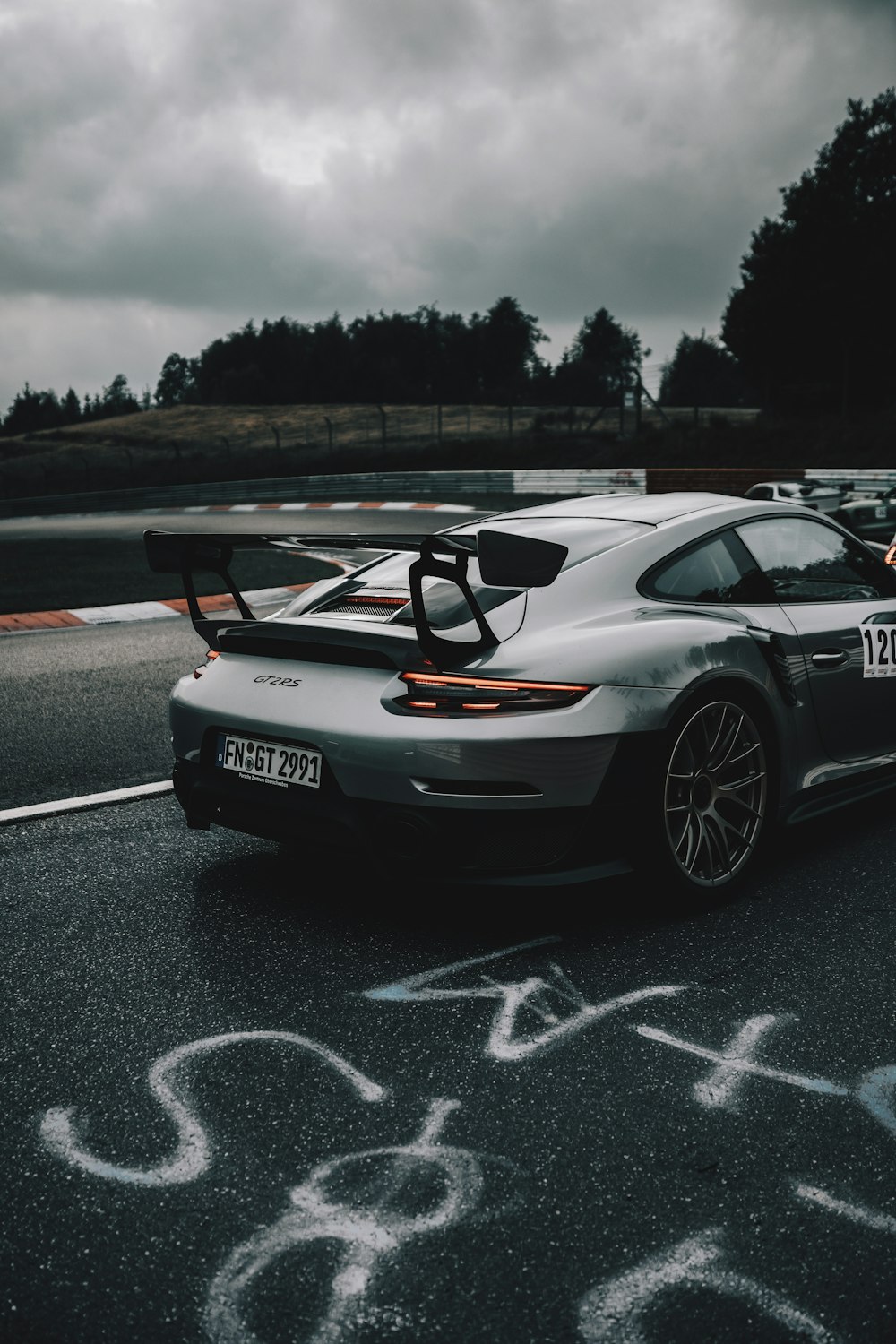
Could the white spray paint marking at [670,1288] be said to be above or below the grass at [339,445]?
below

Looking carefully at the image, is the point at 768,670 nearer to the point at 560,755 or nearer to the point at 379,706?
the point at 560,755

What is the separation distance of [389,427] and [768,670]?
57.9 meters

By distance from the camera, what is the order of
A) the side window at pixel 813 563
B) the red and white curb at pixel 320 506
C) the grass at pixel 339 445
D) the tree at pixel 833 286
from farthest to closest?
the tree at pixel 833 286 → the grass at pixel 339 445 → the red and white curb at pixel 320 506 → the side window at pixel 813 563

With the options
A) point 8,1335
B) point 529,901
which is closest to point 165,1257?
point 8,1335

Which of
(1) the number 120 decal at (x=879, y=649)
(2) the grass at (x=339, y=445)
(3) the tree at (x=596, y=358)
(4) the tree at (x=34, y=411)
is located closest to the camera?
(1) the number 120 decal at (x=879, y=649)

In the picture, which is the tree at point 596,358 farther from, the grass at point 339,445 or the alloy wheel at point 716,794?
the alloy wheel at point 716,794

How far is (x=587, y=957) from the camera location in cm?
338

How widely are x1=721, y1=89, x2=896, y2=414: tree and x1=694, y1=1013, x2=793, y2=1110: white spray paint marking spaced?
43.5 meters

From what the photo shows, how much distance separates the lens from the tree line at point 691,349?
145ft

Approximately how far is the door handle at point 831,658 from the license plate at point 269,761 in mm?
1838

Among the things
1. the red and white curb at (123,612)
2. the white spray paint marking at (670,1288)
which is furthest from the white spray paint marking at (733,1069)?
the red and white curb at (123,612)

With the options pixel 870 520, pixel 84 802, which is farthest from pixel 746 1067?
pixel 870 520

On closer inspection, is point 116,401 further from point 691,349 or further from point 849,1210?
point 849,1210

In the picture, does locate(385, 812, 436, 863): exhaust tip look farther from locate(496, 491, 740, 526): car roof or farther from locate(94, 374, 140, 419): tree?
locate(94, 374, 140, 419): tree
